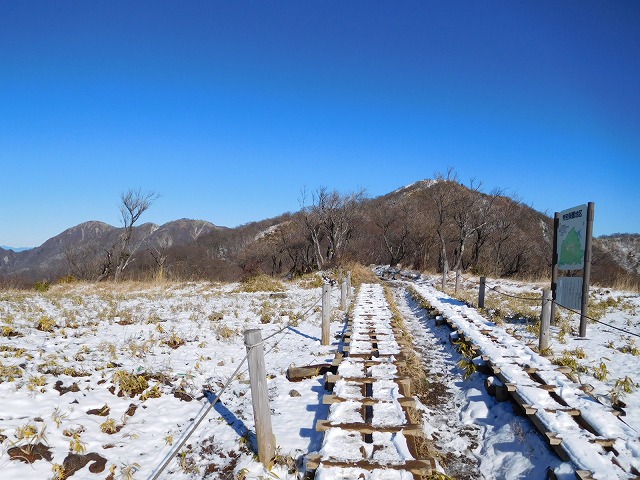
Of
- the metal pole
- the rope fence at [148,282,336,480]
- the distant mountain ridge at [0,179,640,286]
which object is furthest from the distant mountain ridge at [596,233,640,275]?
the rope fence at [148,282,336,480]

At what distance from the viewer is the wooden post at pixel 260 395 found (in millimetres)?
3627

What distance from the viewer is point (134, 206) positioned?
35281mm

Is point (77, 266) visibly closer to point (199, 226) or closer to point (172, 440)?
point (172, 440)

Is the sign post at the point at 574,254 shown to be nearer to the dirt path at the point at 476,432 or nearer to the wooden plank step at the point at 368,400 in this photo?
the dirt path at the point at 476,432

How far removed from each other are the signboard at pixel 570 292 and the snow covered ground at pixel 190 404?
0.79 m

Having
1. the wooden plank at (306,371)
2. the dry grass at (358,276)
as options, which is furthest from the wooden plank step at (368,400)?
the dry grass at (358,276)

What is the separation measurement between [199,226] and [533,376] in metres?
157

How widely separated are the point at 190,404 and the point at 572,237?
9.19 metres

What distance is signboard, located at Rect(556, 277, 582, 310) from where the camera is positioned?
344 inches

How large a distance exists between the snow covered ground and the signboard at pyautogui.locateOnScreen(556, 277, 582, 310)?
79cm

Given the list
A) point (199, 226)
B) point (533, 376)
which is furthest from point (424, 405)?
point (199, 226)

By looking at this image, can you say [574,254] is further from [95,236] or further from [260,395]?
[95,236]

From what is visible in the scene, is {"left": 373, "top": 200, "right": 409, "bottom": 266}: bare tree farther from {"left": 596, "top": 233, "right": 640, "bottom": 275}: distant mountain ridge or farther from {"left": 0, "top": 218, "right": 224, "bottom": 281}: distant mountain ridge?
{"left": 0, "top": 218, "right": 224, "bottom": 281}: distant mountain ridge

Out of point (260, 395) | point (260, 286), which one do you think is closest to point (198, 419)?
point (260, 395)
